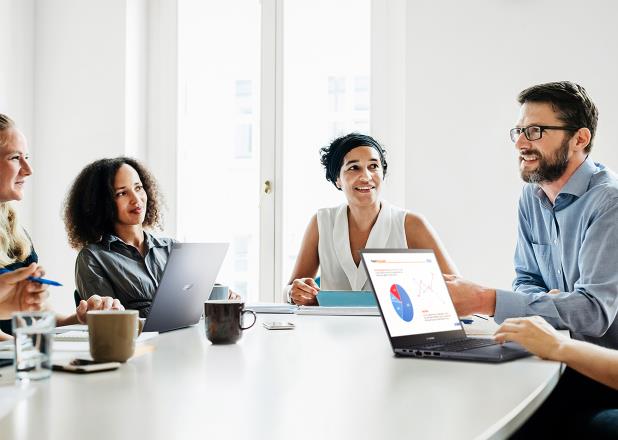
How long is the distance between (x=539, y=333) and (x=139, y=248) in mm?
1720

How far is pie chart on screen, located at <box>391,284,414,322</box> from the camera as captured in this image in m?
1.54

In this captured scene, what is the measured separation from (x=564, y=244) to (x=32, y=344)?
1661 mm

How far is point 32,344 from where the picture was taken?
1.17 meters

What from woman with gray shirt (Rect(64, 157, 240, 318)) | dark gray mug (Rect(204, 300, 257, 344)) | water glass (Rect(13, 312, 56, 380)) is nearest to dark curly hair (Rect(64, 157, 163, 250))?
woman with gray shirt (Rect(64, 157, 240, 318))

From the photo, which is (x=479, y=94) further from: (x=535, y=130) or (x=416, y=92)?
(x=535, y=130)

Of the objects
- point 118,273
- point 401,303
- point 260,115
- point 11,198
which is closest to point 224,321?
point 401,303

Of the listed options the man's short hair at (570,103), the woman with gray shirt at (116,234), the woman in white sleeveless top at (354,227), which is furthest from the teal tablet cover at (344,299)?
the man's short hair at (570,103)

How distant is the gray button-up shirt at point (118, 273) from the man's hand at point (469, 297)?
1.08 meters

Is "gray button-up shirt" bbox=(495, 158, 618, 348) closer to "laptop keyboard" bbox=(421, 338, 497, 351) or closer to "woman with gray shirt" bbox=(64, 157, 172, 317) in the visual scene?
"laptop keyboard" bbox=(421, 338, 497, 351)

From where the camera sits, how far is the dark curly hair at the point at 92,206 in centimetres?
272

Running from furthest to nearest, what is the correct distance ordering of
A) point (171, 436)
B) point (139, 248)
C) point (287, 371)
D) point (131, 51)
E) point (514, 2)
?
1. point (131, 51)
2. point (514, 2)
3. point (139, 248)
4. point (287, 371)
5. point (171, 436)

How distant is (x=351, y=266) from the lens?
2936 millimetres

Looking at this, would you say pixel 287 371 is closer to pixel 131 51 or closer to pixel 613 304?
pixel 613 304

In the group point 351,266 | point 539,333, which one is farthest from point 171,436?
point 351,266
